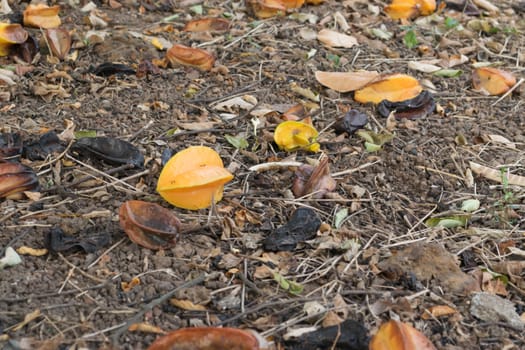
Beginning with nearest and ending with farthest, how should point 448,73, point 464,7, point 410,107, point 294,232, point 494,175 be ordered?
point 294,232 < point 494,175 < point 410,107 < point 448,73 < point 464,7

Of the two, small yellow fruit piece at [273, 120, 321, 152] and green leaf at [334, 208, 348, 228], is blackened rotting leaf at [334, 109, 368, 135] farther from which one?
green leaf at [334, 208, 348, 228]

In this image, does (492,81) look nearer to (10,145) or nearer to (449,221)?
(449,221)

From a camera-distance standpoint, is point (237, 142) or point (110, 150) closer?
point (110, 150)

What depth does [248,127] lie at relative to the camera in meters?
3.29

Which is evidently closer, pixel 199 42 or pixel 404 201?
pixel 404 201

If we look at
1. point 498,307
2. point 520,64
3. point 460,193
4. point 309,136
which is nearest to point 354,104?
point 309,136

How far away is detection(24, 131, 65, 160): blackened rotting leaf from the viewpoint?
2.94 meters

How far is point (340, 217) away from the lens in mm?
2721

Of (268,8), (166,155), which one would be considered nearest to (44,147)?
(166,155)

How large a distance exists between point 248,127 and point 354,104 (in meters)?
0.55

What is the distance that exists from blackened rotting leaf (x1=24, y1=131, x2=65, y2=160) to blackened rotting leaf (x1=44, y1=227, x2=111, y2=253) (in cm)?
54

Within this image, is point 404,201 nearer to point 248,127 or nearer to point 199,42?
point 248,127

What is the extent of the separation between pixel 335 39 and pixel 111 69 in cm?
120

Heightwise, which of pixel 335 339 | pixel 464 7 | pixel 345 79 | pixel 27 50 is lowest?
pixel 464 7
